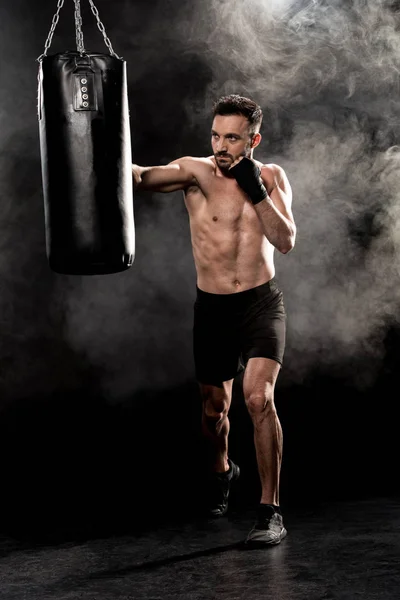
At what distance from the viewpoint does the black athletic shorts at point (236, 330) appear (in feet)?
12.8

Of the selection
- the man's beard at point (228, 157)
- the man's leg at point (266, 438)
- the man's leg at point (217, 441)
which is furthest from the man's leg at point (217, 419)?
the man's beard at point (228, 157)

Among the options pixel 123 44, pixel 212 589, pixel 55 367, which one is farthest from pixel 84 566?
pixel 123 44

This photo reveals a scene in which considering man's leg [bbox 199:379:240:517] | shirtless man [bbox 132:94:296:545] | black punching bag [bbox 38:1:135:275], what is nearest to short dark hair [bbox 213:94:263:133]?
shirtless man [bbox 132:94:296:545]

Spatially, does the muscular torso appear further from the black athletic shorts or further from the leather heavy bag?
the leather heavy bag

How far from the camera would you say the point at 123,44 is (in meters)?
5.25

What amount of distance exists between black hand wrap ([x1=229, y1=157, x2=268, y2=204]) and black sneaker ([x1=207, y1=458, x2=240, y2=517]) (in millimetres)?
1332

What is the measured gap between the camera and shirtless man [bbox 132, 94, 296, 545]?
3756 millimetres

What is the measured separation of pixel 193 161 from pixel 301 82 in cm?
155

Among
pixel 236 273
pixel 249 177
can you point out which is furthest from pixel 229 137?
pixel 236 273

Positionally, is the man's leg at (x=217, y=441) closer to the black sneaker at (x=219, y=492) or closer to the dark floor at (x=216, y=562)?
the black sneaker at (x=219, y=492)

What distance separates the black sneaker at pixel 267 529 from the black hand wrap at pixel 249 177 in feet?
4.19

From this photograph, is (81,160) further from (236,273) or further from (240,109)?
(236,273)

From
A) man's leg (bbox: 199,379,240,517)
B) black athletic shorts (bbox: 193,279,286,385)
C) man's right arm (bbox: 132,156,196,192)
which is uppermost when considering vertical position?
man's right arm (bbox: 132,156,196,192)

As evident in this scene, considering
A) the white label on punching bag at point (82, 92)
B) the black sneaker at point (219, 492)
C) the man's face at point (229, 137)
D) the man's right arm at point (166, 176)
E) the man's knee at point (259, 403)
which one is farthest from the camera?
the black sneaker at point (219, 492)
